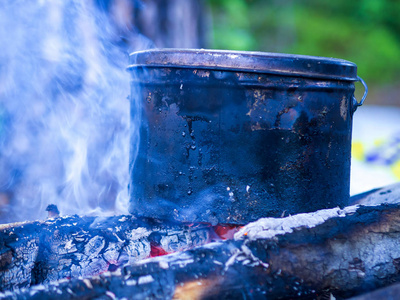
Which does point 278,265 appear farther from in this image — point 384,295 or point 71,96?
point 71,96

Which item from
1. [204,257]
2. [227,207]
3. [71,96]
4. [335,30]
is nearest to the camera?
[204,257]

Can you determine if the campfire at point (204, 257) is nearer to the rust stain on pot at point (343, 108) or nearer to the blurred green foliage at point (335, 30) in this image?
the rust stain on pot at point (343, 108)

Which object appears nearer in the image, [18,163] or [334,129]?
[334,129]

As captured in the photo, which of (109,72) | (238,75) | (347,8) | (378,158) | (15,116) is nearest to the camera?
(238,75)

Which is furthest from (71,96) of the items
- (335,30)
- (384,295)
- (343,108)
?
(335,30)

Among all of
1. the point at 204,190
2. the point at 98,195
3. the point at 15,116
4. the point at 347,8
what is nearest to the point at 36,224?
the point at 204,190

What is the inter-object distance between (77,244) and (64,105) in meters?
2.24

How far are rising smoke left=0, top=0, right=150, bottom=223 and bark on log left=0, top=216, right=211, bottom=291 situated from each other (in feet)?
4.37

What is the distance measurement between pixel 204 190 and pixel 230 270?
52 centimetres

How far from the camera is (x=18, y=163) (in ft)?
14.1

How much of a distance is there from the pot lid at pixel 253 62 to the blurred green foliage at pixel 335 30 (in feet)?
46.4

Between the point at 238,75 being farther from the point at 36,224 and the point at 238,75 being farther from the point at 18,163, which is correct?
the point at 18,163

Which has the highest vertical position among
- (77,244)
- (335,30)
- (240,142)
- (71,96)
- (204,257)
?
(335,30)

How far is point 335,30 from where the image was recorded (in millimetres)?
17484
